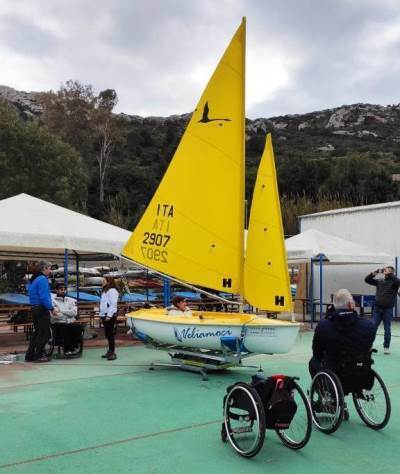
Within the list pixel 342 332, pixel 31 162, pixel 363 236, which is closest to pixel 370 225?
pixel 363 236

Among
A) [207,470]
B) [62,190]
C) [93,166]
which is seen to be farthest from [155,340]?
[93,166]

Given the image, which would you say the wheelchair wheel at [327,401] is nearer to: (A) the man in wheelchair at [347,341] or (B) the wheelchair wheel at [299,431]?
(A) the man in wheelchair at [347,341]

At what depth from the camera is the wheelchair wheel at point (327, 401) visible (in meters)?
4.84

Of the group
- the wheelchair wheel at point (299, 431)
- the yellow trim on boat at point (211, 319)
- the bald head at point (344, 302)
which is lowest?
the wheelchair wheel at point (299, 431)

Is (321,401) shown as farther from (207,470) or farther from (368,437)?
(207,470)

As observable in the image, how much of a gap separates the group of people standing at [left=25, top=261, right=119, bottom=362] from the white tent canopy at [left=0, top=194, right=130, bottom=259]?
1314mm

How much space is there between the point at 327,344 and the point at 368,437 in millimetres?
899

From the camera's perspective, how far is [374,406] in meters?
5.37

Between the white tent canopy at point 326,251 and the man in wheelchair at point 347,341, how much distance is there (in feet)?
30.0

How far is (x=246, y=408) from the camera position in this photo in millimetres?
4422

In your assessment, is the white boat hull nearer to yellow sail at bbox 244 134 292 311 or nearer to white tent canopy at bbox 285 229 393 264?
yellow sail at bbox 244 134 292 311

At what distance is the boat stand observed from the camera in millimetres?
7584

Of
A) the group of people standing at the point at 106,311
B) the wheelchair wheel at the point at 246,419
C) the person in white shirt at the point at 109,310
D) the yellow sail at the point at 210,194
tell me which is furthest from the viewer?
the person in white shirt at the point at 109,310

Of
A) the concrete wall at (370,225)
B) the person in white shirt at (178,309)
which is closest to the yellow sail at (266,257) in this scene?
the person in white shirt at (178,309)
